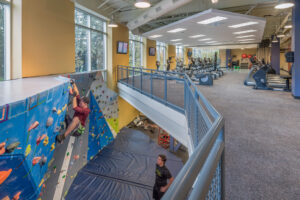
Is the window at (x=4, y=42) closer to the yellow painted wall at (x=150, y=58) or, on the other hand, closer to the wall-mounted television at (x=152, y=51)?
the yellow painted wall at (x=150, y=58)

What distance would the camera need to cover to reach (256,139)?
2.76 m

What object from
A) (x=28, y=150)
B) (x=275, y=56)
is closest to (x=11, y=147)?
(x=28, y=150)

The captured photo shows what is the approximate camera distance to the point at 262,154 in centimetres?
232

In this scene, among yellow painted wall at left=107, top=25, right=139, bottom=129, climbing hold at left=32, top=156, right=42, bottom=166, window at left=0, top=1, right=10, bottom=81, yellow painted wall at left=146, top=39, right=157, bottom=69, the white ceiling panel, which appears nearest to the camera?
climbing hold at left=32, top=156, right=42, bottom=166

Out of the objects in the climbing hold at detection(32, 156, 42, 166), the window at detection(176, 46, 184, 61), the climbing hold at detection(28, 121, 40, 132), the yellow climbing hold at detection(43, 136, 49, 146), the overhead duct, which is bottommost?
the climbing hold at detection(32, 156, 42, 166)

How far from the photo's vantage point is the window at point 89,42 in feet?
27.0

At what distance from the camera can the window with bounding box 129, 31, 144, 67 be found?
41.9ft

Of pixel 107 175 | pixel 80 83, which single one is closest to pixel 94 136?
pixel 107 175

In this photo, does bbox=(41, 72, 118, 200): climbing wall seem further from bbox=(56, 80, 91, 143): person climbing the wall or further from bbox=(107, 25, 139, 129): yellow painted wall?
bbox=(107, 25, 139, 129): yellow painted wall

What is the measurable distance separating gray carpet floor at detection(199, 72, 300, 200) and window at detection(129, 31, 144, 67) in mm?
9714

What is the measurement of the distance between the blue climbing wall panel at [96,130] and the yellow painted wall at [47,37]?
1.76 m

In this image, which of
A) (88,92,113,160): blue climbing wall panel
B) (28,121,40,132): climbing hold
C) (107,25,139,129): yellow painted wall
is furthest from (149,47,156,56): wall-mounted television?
(28,121,40,132): climbing hold

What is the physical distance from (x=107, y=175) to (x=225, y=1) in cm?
820

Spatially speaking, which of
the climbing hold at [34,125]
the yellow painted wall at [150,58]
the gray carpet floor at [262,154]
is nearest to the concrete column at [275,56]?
the yellow painted wall at [150,58]
